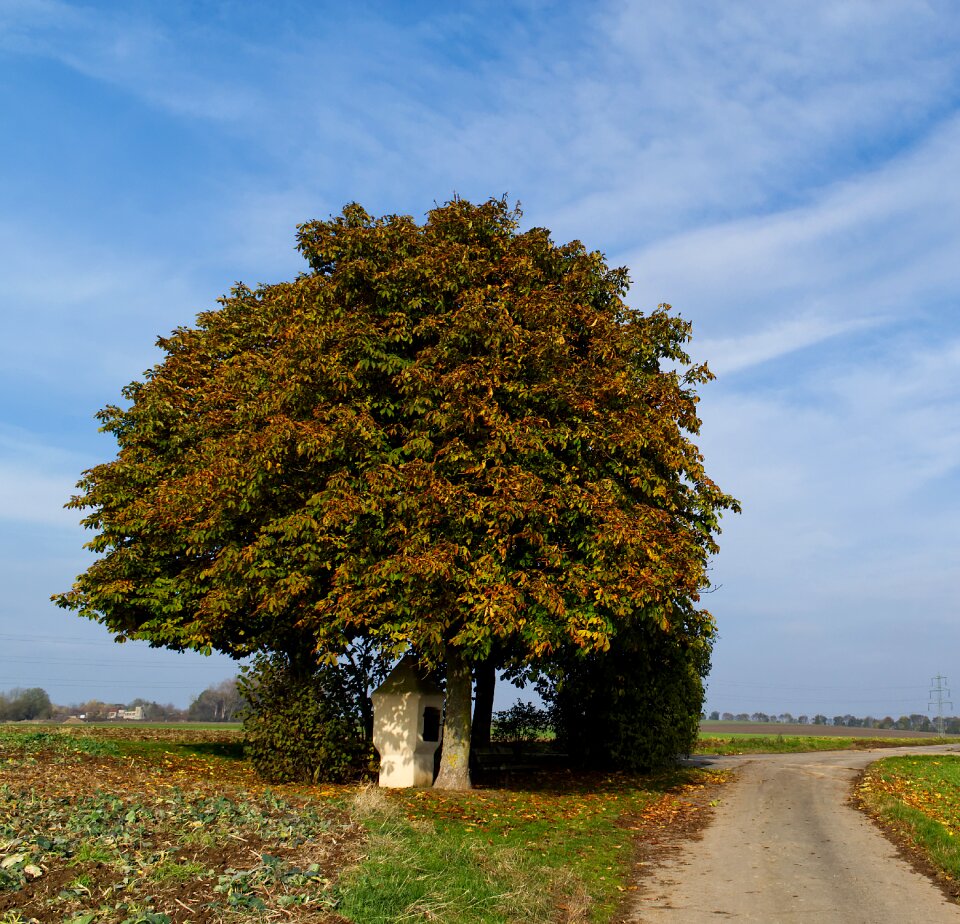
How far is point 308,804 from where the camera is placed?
39.3 ft

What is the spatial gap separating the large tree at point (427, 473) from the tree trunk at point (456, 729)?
0.14ft

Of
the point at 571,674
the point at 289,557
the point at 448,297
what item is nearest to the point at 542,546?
the point at 289,557

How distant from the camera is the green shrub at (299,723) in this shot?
16.8 metres

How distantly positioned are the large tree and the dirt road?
3885 mm

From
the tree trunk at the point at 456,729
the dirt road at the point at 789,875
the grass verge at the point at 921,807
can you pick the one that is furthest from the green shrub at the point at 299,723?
the grass verge at the point at 921,807

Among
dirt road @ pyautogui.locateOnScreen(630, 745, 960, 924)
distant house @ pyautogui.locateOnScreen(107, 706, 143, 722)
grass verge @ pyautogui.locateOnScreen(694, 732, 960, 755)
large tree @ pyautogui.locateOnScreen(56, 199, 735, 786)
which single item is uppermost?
large tree @ pyautogui.locateOnScreen(56, 199, 735, 786)


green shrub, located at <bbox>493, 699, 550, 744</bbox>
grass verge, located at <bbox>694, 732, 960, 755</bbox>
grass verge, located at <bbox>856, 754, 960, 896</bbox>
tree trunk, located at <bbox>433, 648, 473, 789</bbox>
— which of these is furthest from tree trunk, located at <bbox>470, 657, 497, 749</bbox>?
grass verge, located at <bbox>694, 732, 960, 755</bbox>

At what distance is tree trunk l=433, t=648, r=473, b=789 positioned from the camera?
56.4 feet

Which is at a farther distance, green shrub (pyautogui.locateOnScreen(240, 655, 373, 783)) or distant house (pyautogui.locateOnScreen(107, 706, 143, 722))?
distant house (pyautogui.locateOnScreen(107, 706, 143, 722))

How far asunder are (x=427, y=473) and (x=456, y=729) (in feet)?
19.4

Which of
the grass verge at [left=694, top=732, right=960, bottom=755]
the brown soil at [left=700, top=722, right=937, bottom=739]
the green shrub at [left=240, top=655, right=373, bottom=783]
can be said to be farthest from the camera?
the brown soil at [left=700, top=722, right=937, bottom=739]

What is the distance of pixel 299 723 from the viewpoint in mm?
16703

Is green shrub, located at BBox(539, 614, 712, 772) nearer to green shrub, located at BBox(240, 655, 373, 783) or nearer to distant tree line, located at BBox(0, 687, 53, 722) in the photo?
green shrub, located at BBox(240, 655, 373, 783)

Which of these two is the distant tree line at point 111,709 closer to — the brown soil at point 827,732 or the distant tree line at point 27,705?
the distant tree line at point 27,705
